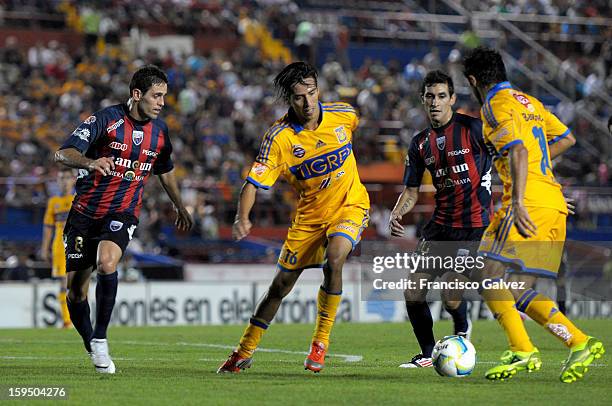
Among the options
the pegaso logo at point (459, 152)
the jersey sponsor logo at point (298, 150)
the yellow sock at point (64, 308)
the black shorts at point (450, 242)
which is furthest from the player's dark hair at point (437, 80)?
the yellow sock at point (64, 308)

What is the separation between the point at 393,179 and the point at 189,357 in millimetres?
19412

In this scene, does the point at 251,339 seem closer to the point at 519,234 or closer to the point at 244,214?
the point at 244,214

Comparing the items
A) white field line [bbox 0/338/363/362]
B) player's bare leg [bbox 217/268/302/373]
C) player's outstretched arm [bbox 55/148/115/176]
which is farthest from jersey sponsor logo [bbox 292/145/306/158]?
white field line [bbox 0/338/363/362]

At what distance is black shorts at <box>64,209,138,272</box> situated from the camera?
33.7 feet

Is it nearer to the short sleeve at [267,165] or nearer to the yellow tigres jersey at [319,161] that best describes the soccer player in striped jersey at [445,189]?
the yellow tigres jersey at [319,161]

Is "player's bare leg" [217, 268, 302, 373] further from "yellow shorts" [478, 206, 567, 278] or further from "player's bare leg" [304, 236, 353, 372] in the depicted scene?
"yellow shorts" [478, 206, 567, 278]

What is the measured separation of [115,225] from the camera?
1027 centimetres

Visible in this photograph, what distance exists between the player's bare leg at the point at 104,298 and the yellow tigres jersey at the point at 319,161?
63.4 inches

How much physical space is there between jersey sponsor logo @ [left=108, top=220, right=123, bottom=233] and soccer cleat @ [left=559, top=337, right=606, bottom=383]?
409 cm

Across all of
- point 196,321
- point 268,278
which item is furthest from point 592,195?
point 196,321

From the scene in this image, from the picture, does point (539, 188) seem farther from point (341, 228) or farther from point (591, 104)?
point (591, 104)

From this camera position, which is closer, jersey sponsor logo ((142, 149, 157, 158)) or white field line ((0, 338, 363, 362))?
jersey sponsor logo ((142, 149, 157, 158))

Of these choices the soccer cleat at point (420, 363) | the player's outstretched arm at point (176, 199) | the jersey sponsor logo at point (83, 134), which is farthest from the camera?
the player's outstretched arm at point (176, 199)

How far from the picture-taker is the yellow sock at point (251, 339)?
32.6ft
